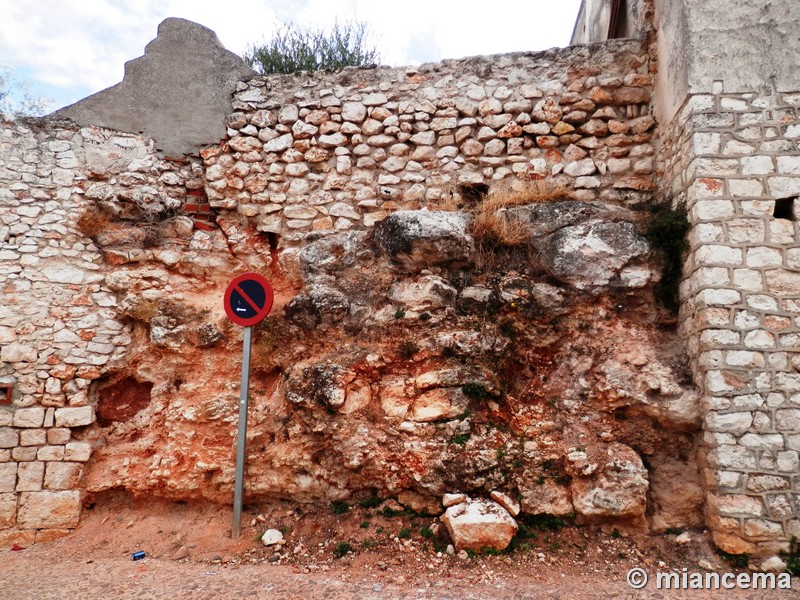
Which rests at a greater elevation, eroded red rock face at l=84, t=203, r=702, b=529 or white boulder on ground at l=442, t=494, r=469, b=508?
eroded red rock face at l=84, t=203, r=702, b=529

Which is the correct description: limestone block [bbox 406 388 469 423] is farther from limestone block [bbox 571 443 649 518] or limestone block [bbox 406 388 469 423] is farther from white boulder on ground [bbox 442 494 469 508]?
limestone block [bbox 571 443 649 518]

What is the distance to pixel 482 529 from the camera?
137 inches

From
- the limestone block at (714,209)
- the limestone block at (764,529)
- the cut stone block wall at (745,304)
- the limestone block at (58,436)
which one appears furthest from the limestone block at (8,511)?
the limestone block at (714,209)

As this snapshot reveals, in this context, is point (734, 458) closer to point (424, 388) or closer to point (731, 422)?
point (731, 422)

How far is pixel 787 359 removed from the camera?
3.56 m

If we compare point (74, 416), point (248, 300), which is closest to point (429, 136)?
point (248, 300)

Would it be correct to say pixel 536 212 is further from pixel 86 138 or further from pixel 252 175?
pixel 86 138

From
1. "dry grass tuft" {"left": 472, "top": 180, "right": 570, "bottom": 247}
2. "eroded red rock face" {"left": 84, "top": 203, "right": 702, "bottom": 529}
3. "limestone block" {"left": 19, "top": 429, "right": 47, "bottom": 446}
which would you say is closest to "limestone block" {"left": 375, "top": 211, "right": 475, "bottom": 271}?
"eroded red rock face" {"left": 84, "top": 203, "right": 702, "bottom": 529}

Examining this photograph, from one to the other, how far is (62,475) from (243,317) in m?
2.06

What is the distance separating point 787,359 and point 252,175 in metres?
4.79

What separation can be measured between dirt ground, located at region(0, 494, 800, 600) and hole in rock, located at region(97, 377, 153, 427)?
83 cm

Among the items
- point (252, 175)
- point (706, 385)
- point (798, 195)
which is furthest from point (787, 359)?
point (252, 175)

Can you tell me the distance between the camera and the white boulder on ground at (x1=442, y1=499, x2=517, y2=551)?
3.47 meters

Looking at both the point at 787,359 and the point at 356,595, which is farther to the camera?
the point at 787,359
